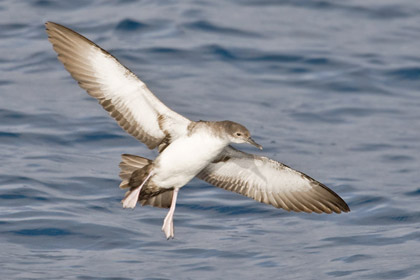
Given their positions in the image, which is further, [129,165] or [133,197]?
[129,165]

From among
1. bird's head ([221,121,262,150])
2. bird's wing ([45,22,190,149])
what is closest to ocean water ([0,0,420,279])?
bird's wing ([45,22,190,149])

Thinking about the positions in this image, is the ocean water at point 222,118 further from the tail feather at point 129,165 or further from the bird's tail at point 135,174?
the tail feather at point 129,165

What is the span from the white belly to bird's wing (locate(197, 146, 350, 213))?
832mm

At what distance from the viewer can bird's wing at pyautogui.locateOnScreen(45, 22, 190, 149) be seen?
849cm

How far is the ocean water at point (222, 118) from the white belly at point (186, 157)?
64.7 inches

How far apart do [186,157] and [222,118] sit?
16.0ft

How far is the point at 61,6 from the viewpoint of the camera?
53.6 feet

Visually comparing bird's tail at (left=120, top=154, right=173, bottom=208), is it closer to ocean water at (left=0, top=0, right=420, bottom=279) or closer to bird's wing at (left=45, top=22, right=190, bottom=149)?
bird's wing at (left=45, top=22, right=190, bottom=149)

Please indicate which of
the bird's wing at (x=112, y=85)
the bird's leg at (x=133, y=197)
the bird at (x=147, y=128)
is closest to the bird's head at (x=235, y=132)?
the bird at (x=147, y=128)

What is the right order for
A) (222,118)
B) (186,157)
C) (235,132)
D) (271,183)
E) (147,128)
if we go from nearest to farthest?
(235,132), (186,157), (147,128), (271,183), (222,118)

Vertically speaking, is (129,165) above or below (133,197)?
above

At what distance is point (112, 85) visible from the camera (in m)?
8.59

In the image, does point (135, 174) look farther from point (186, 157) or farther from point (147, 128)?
point (186, 157)

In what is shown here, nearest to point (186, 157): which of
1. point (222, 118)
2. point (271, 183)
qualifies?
point (271, 183)
